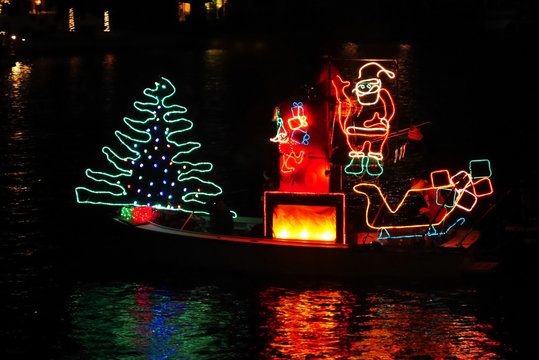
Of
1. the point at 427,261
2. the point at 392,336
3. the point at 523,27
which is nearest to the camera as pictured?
the point at 392,336

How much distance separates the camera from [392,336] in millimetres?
13102

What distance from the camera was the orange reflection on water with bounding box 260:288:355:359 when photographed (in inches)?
496

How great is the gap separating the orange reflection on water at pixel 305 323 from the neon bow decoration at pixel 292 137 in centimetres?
216

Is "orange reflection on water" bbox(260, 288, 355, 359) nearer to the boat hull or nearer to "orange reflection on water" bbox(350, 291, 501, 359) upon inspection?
"orange reflection on water" bbox(350, 291, 501, 359)

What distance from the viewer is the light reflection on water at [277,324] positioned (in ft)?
41.4

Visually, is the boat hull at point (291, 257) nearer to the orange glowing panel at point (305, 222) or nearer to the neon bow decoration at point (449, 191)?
the orange glowing panel at point (305, 222)

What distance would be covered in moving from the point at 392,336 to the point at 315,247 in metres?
2.19

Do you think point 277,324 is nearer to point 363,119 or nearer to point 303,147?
point 303,147

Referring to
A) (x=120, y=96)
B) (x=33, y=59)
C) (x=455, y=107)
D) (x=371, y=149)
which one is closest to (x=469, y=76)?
(x=455, y=107)

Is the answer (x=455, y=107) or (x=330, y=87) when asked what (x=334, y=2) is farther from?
(x=330, y=87)

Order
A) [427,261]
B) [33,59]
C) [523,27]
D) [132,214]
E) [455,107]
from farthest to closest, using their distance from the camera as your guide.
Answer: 1. [523,27]
2. [33,59]
3. [455,107]
4. [132,214]
5. [427,261]

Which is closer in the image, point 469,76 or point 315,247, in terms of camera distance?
point 315,247

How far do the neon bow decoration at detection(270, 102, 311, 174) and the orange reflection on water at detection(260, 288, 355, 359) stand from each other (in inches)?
85.0

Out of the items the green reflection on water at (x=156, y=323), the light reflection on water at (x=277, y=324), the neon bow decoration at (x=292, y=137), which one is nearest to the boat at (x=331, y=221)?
the neon bow decoration at (x=292, y=137)
